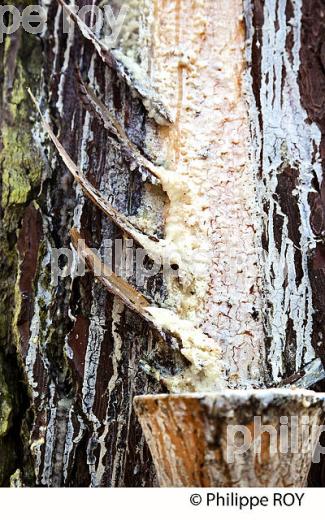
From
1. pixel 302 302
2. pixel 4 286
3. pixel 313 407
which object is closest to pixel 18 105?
pixel 4 286

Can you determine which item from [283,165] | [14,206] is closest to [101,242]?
[14,206]

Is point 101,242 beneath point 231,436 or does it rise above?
above

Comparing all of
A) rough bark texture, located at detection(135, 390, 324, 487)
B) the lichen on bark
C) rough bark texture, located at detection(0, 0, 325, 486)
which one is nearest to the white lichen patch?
rough bark texture, located at detection(0, 0, 325, 486)

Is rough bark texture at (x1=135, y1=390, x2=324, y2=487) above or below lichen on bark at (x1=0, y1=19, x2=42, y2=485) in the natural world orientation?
below

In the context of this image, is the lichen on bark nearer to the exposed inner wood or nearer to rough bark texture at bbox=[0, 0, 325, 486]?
rough bark texture at bbox=[0, 0, 325, 486]

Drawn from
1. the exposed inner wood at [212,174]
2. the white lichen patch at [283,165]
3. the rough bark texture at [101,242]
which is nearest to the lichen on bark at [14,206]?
the rough bark texture at [101,242]

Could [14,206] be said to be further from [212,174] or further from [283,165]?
[283,165]

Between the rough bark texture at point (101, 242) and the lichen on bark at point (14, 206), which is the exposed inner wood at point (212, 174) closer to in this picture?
the rough bark texture at point (101, 242)

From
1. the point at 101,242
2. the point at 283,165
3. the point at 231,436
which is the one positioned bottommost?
the point at 231,436
